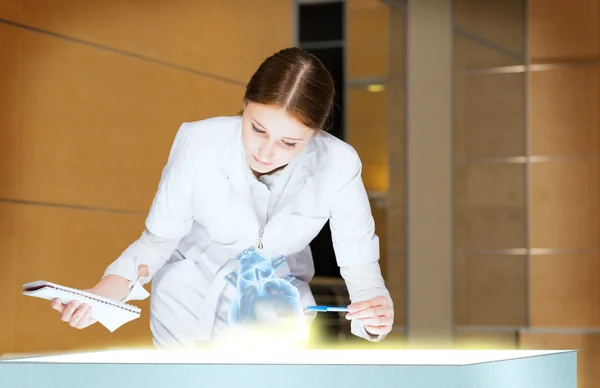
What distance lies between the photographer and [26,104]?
2.79 m

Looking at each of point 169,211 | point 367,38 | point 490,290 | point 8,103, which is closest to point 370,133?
point 367,38

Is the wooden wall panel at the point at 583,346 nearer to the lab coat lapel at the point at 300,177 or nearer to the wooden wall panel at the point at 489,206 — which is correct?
the wooden wall panel at the point at 489,206

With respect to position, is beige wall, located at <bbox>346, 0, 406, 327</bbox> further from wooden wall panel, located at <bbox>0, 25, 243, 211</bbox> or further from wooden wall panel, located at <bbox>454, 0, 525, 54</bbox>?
wooden wall panel, located at <bbox>0, 25, 243, 211</bbox>

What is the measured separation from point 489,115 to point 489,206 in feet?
1.76

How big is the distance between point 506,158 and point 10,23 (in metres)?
3.97

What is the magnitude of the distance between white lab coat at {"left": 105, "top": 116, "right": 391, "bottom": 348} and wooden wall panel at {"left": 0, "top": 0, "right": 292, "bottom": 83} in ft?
2.61

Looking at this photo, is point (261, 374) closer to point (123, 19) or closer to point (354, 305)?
point (354, 305)

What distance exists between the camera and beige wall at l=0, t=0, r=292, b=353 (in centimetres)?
278

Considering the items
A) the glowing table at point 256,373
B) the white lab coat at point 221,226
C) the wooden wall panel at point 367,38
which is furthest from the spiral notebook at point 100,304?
the wooden wall panel at point 367,38

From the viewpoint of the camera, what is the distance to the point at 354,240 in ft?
7.73

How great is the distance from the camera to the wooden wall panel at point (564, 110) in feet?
20.3

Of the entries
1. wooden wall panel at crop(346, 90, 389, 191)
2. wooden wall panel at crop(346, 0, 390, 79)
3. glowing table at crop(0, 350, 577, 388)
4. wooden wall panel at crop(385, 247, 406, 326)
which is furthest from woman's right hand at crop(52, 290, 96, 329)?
wooden wall panel at crop(385, 247, 406, 326)

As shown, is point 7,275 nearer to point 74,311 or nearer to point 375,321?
point 74,311

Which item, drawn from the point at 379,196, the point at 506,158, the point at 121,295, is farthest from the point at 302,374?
Answer: the point at 506,158
